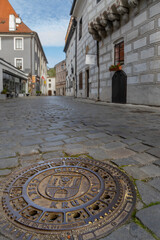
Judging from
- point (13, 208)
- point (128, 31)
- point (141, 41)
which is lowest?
point (13, 208)

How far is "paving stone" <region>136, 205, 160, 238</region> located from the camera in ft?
3.70

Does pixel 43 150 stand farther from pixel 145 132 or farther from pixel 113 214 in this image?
pixel 145 132

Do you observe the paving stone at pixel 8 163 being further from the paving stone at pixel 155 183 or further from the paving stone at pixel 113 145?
the paving stone at pixel 155 183

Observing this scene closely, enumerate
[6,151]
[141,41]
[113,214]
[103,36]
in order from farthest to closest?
[103,36] < [141,41] < [6,151] < [113,214]

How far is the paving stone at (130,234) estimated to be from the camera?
3.45ft

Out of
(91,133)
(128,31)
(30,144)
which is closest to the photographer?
(30,144)

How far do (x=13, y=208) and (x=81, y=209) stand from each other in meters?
0.46

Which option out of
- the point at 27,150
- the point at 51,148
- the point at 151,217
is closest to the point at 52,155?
the point at 51,148

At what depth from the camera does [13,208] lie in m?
1.30

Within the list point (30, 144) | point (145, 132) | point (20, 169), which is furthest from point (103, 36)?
point (20, 169)

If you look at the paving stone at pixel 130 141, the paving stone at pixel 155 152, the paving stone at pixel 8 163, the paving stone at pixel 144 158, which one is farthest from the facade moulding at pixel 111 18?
the paving stone at pixel 8 163

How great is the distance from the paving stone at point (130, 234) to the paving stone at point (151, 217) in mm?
58

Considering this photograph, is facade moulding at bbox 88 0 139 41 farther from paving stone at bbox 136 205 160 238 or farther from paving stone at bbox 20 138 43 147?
paving stone at bbox 136 205 160 238

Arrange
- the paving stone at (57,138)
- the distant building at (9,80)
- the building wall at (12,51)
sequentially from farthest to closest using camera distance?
the building wall at (12,51) < the distant building at (9,80) < the paving stone at (57,138)
